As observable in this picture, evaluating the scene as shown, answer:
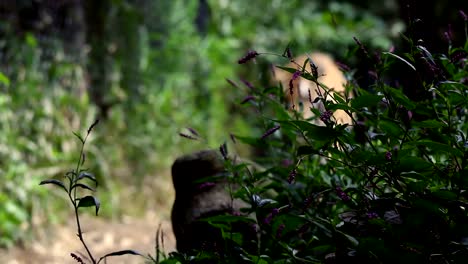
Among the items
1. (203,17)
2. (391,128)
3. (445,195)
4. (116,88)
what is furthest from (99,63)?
(445,195)

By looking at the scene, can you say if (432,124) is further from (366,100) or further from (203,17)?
(203,17)

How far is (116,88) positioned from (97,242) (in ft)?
5.91

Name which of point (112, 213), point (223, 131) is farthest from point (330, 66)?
point (112, 213)

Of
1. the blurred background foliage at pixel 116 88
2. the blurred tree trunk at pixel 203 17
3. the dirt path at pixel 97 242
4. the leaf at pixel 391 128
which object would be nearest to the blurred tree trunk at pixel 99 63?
the blurred background foliage at pixel 116 88

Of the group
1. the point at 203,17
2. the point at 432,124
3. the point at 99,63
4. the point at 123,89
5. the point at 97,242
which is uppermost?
the point at 203,17

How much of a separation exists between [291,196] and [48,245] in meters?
2.38

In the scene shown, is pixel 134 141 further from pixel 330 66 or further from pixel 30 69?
pixel 330 66

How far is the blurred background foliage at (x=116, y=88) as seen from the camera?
4.04 m

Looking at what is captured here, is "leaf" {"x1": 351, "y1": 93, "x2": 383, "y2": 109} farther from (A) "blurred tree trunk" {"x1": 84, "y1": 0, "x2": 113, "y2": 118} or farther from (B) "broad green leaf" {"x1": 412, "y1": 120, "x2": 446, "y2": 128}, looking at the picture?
(A) "blurred tree trunk" {"x1": 84, "y1": 0, "x2": 113, "y2": 118}

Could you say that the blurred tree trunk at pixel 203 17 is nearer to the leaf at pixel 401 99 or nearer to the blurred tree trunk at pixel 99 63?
the blurred tree trunk at pixel 99 63

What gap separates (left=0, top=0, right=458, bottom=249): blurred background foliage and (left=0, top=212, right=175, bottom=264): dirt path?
114 mm

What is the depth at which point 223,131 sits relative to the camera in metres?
6.37

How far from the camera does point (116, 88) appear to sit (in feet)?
17.7

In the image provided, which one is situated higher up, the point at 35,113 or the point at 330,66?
the point at 330,66
